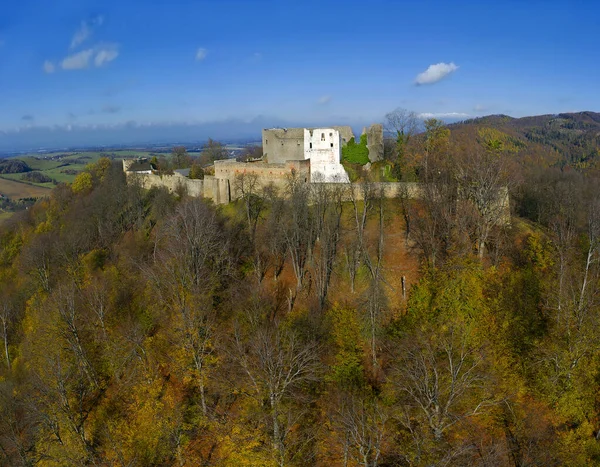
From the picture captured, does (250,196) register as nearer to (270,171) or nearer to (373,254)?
(270,171)

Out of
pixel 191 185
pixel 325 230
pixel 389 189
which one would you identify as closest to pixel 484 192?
pixel 389 189

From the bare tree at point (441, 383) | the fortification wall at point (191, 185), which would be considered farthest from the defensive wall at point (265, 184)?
the bare tree at point (441, 383)

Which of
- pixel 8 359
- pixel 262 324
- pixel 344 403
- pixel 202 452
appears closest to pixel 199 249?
pixel 262 324

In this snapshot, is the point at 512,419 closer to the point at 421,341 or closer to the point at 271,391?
the point at 421,341

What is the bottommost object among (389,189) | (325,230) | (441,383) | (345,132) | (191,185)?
(441,383)

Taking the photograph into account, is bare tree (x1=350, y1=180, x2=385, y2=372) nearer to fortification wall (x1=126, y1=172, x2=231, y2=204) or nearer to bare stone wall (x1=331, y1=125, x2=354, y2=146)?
bare stone wall (x1=331, y1=125, x2=354, y2=146)
